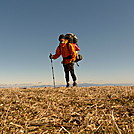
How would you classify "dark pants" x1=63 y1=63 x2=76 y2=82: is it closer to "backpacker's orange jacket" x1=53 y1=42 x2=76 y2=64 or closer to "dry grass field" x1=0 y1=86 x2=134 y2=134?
"backpacker's orange jacket" x1=53 y1=42 x2=76 y2=64

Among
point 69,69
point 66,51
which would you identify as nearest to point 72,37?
point 66,51

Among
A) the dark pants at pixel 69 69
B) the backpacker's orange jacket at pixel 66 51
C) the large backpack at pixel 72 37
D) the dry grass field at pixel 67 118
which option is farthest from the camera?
the large backpack at pixel 72 37

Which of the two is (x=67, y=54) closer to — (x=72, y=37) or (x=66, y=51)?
(x=66, y=51)

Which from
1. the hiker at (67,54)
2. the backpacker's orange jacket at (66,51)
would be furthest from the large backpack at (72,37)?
the backpacker's orange jacket at (66,51)

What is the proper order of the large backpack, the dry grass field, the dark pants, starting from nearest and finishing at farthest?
the dry grass field
the dark pants
the large backpack

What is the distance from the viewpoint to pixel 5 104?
3.81 m

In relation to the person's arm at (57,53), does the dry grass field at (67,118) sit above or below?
below

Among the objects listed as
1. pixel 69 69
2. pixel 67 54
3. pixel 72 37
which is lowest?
pixel 69 69

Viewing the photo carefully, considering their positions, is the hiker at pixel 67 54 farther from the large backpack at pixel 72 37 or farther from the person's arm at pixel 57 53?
the large backpack at pixel 72 37

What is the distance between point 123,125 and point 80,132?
747 mm

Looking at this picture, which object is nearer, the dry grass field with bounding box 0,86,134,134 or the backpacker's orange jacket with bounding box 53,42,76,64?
the dry grass field with bounding box 0,86,134,134

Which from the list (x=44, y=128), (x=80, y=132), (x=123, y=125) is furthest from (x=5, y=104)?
(x=123, y=125)

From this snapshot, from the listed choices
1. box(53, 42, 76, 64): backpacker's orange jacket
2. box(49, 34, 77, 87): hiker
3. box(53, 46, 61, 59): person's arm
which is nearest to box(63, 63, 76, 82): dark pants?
box(49, 34, 77, 87): hiker

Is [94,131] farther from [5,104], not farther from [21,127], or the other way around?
[5,104]
